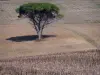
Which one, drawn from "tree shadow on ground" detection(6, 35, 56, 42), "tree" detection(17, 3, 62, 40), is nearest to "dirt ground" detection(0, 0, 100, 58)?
"tree shadow on ground" detection(6, 35, 56, 42)

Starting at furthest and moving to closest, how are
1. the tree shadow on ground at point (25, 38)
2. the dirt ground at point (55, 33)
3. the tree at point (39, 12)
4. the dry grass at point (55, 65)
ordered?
the tree shadow on ground at point (25, 38)
the tree at point (39, 12)
the dirt ground at point (55, 33)
the dry grass at point (55, 65)

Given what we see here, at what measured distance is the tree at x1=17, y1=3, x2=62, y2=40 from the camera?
2705 centimetres

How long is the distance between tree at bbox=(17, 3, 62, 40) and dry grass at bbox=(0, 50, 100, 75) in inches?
285

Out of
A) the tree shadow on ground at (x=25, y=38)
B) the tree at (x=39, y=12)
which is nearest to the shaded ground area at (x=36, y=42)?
the tree shadow on ground at (x=25, y=38)

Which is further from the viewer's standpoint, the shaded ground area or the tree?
the tree

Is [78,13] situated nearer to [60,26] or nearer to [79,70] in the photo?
[60,26]

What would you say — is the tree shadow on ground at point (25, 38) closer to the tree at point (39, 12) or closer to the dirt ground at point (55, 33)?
the dirt ground at point (55, 33)

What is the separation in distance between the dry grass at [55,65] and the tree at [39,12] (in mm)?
7249

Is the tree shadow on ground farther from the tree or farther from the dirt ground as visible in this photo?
the tree

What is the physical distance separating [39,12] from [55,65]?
9.89m

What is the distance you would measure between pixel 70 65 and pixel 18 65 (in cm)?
251

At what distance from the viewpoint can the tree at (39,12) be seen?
2705 centimetres

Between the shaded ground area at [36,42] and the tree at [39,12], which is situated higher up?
the tree at [39,12]

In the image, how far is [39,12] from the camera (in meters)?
27.3
